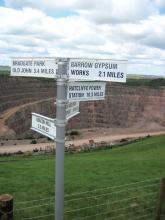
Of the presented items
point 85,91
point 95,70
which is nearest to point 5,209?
point 85,91

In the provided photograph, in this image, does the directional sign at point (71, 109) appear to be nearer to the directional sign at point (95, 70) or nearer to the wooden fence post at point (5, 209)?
the directional sign at point (95, 70)

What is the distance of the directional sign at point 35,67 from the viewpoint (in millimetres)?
6086

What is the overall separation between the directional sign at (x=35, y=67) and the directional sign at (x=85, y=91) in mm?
353

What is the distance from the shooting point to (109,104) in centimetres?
9844

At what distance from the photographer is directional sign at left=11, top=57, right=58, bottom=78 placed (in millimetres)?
6086

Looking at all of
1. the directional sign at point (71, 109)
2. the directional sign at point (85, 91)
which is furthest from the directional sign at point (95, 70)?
the directional sign at point (71, 109)

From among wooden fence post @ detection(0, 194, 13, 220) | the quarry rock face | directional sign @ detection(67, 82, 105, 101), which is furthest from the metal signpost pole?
the quarry rock face

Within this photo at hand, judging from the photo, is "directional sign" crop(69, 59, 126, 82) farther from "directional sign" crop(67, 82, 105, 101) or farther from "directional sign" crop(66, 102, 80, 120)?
"directional sign" crop(66, 102, 80, 120)

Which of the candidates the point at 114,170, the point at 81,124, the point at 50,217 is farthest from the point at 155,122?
the point at 50,217

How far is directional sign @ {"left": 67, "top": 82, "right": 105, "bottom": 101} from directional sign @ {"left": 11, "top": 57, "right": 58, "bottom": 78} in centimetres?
35

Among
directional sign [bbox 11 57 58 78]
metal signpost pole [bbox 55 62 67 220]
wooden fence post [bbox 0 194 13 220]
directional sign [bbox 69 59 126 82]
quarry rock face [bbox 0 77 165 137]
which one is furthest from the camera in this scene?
quarry rock face [bbox 0 77 165 137]

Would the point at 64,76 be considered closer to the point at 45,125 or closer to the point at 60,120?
the point at 60,120

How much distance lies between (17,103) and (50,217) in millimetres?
77394

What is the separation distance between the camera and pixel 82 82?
6098 mm
